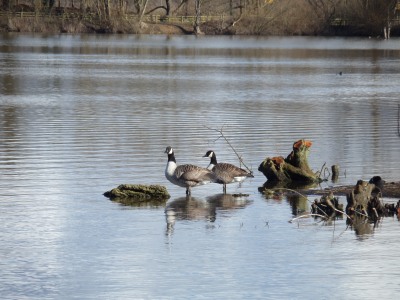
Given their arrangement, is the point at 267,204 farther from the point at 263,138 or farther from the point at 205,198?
the point at 263,138

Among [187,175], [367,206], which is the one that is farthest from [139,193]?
[367,206]

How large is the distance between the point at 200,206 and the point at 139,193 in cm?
127

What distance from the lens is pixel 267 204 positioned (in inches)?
705

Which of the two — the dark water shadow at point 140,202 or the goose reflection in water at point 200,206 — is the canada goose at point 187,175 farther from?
the dark water shadow at point 140,202

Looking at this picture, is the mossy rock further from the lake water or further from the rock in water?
the lake water

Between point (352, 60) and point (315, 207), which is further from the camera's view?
point (352, 60)

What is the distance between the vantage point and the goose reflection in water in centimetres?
1666

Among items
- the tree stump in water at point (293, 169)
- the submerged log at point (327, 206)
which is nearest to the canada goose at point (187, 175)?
the submerged log at point (327, 206)

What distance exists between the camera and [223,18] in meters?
130

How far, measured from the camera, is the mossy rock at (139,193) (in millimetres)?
18266

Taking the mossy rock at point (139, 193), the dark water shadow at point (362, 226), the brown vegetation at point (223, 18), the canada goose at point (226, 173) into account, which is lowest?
the dark water shadow at point (362, 226)

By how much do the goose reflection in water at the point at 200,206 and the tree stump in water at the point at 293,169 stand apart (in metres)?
1.76

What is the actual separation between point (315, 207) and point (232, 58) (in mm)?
58998

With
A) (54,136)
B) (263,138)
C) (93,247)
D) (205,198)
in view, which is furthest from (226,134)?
(93,247)
